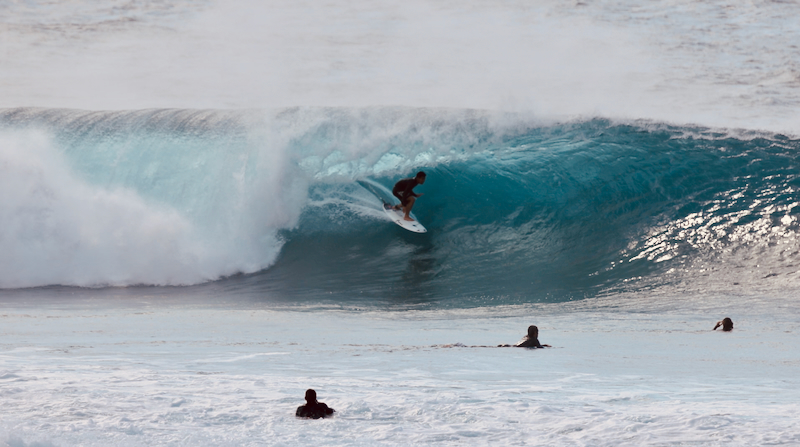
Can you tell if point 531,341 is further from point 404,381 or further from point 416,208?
point 416,208

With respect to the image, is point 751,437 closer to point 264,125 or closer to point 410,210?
point 410,210

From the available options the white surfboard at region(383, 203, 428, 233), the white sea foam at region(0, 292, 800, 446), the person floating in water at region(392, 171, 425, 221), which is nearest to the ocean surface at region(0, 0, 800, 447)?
the white sea foam at region(0, 292, 800, 446)

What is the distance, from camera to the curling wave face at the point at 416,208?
392 inches

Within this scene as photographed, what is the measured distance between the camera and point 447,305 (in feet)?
29.6

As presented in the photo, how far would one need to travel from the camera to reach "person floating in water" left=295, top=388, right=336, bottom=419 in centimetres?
366

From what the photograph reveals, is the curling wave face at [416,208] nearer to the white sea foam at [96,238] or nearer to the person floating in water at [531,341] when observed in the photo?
the white sea foam at [96,238]

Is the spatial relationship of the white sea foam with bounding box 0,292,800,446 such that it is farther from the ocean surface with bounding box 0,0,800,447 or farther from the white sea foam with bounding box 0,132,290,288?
the white sea foam with bounding box 0,132,290,288

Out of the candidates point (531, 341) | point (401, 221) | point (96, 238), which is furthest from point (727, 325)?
point (96, 238)

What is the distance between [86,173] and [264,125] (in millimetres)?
3354

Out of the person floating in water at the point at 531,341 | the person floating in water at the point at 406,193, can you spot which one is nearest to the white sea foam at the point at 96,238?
the person floating in water at the point at 406,193

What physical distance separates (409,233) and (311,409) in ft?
25.8

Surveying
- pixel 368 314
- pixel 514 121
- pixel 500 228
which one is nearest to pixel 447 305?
pixel 368 314

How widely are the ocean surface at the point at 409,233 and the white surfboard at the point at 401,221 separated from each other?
0.14 metres

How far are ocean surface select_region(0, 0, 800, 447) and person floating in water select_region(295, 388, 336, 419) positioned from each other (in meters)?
0.06
